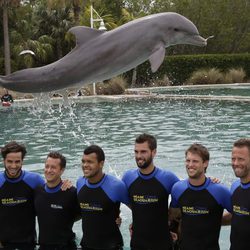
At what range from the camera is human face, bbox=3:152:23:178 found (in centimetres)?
511

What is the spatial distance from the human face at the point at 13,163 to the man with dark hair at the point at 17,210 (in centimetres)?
5

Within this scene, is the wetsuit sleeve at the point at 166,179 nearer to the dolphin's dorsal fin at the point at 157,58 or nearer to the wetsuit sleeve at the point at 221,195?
the wetsuit sleeve at the point at 221,195

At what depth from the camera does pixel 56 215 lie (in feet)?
17.3

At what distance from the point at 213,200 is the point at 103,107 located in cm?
1713

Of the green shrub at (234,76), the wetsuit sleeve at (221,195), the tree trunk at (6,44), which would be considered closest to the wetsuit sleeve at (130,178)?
the wetsuit sleeve at (221,195)

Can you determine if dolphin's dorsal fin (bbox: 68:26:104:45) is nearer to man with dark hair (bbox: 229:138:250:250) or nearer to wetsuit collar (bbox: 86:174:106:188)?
man with dark hair (bbox: 229:138:250:250)

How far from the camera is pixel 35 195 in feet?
17.6

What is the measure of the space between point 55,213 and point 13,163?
0.67 metres

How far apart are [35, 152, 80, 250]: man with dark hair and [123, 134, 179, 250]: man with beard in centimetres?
68

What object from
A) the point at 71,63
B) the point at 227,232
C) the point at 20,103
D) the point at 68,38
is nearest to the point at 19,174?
the point at 71,63

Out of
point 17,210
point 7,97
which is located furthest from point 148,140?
point 7,97

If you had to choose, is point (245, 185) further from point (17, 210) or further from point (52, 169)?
point (17, 210)

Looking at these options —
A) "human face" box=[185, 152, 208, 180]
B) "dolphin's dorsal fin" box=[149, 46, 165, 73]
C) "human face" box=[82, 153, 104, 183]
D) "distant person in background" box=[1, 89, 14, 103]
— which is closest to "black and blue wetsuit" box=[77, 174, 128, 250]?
"human face" box=[82, 153, 104, 183]

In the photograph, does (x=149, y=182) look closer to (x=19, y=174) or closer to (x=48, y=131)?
(x=19, y=174)
